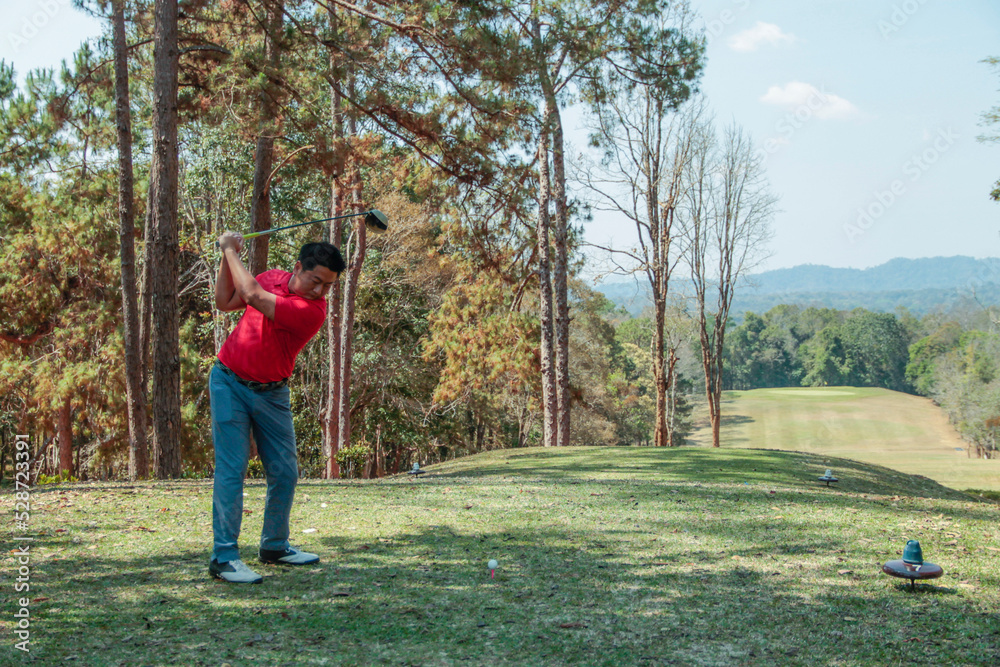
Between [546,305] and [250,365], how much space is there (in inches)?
584

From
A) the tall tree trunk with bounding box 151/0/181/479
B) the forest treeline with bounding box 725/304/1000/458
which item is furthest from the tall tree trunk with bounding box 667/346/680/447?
the forest treeline with bounding box 725/304/1000/458

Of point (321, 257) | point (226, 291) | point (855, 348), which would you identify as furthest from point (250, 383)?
point (855, 348)

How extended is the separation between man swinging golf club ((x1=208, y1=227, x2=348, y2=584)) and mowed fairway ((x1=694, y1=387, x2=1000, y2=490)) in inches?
2073

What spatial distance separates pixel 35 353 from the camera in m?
22.7

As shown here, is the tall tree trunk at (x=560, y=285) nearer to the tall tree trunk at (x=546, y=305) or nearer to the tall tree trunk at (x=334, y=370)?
the tall tree trunk at (x=546, y=305)

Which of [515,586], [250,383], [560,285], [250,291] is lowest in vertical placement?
[515,586]

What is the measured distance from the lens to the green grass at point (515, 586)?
313 centimetres

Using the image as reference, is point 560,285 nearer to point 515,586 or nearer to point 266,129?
point 266,129

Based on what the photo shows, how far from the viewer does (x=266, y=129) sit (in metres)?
10.9

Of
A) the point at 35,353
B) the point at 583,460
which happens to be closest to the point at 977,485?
the point at 583,460

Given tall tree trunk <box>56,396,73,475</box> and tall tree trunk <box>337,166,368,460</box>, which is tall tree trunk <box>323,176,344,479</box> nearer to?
tall tree trunk <box>337,166,368,460</box>

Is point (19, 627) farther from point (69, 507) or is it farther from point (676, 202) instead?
point (676, 202)

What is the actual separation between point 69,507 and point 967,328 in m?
107

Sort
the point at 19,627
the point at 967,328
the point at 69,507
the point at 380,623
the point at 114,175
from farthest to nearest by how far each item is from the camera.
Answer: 1. the point at 967,328
2. the point at 114,175
3. the point at 69,507
4. the point at 380,623
5. the point at 19,627
